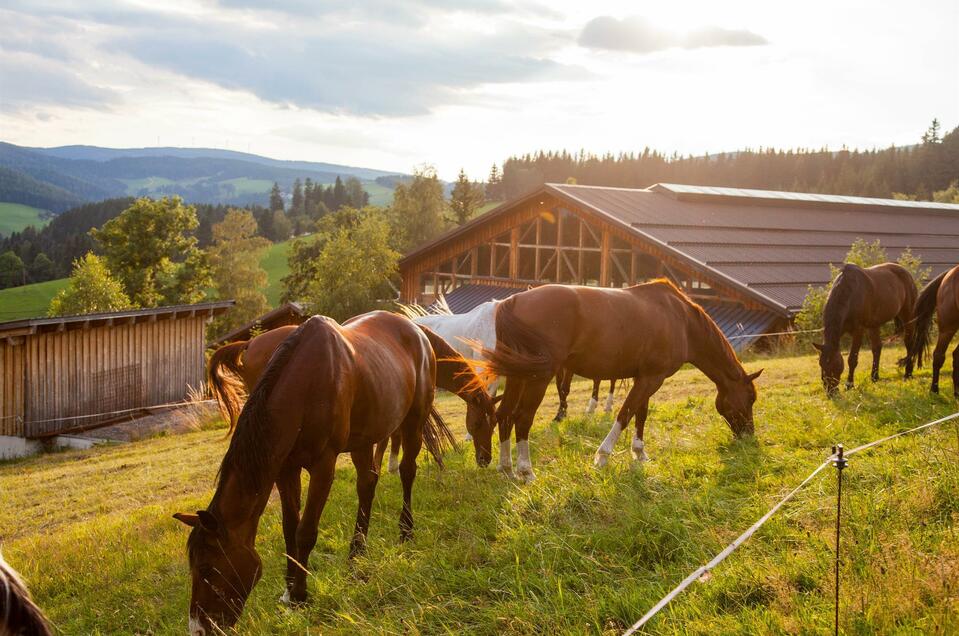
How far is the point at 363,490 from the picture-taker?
5.43 meters

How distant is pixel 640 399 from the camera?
7203mm

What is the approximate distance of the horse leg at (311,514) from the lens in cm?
464

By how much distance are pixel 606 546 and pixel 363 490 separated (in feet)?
6.33

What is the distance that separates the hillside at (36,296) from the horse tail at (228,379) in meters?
62.7

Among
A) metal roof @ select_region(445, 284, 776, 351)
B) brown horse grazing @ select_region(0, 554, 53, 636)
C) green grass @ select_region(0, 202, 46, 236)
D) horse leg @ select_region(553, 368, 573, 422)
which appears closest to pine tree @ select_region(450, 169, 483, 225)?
metal roof @ select_region(445, 284, 776, 351)

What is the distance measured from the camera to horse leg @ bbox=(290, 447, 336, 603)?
4641 millimetres

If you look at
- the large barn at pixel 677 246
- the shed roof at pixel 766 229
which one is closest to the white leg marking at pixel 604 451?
the large barn at pixel 677 246

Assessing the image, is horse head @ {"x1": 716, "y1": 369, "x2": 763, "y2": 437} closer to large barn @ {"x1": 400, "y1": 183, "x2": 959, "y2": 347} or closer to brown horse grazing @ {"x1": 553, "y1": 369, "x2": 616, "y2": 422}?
brown horse grazing @ {"x1": 553, "y1": 369, "x2": 616, "y2": 422}

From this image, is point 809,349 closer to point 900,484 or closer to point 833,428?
point 833,428

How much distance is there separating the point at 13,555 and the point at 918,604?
24.1 ft

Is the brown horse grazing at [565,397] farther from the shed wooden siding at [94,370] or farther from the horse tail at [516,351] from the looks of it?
the shed wooden siding at [94,370]

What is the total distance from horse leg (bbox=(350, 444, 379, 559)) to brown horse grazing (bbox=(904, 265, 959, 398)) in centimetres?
660

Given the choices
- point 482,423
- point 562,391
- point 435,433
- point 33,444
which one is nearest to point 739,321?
point 562,391

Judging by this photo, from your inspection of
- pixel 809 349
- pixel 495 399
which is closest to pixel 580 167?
pixel 809 349
